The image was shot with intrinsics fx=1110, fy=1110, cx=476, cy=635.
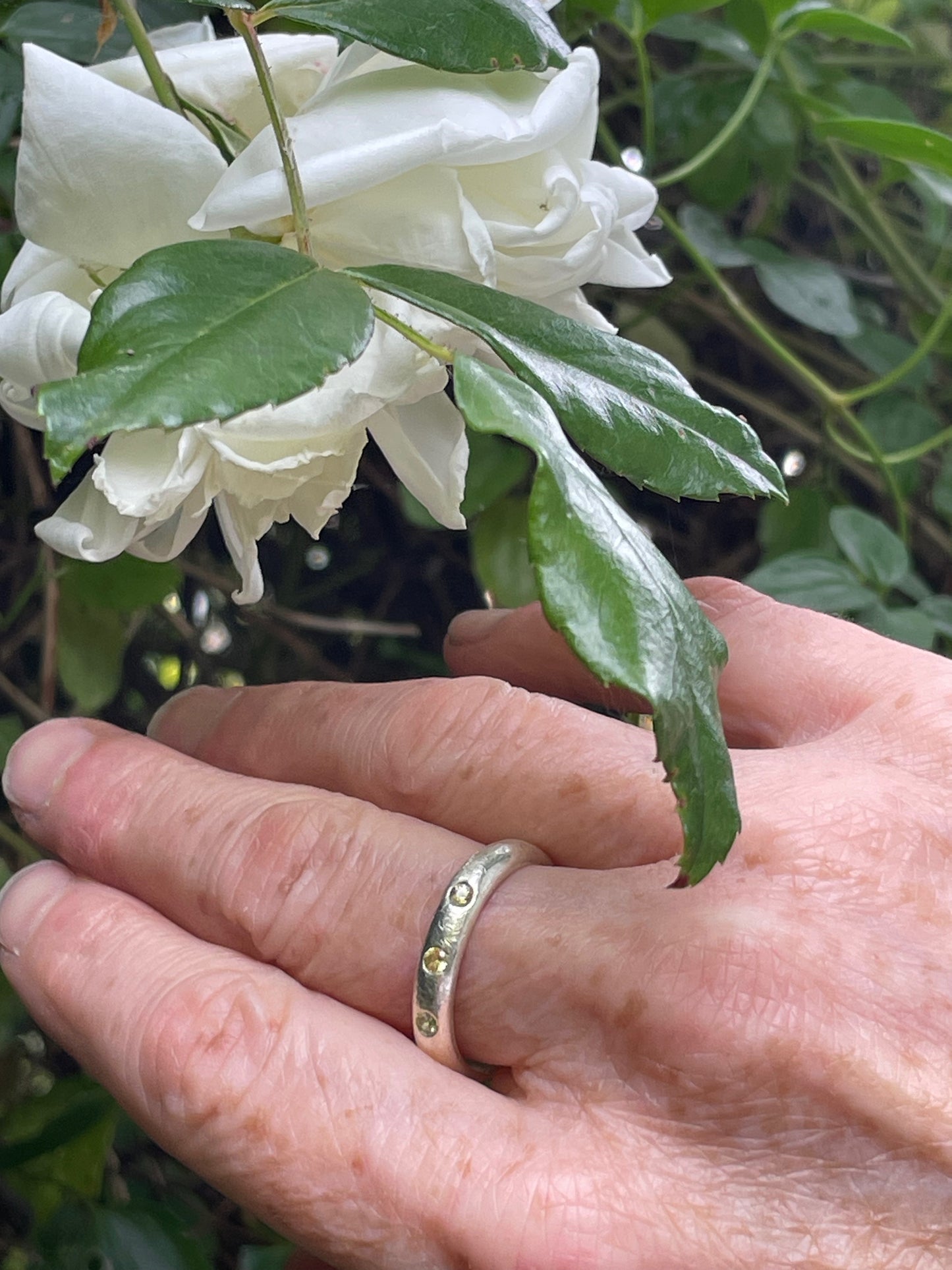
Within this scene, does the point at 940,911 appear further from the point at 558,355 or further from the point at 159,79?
the point at 159,79

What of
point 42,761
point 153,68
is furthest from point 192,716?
point 153,68

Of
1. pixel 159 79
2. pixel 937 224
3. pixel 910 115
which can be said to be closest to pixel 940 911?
pixel 159 79

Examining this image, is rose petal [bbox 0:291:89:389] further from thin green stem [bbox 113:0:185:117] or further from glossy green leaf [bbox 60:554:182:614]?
glossy green leaf [bbox 60:554:182:614]

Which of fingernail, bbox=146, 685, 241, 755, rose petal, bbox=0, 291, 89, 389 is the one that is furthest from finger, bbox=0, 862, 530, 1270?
rose petal, bbox=0, 291, 89, 389

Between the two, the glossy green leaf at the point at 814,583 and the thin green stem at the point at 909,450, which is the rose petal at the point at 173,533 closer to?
the glossy green leaf at the point at 814,583

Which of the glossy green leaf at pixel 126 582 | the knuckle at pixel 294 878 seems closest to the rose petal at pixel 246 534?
the knuckle at pixel 294 878

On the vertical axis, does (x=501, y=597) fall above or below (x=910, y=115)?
below
